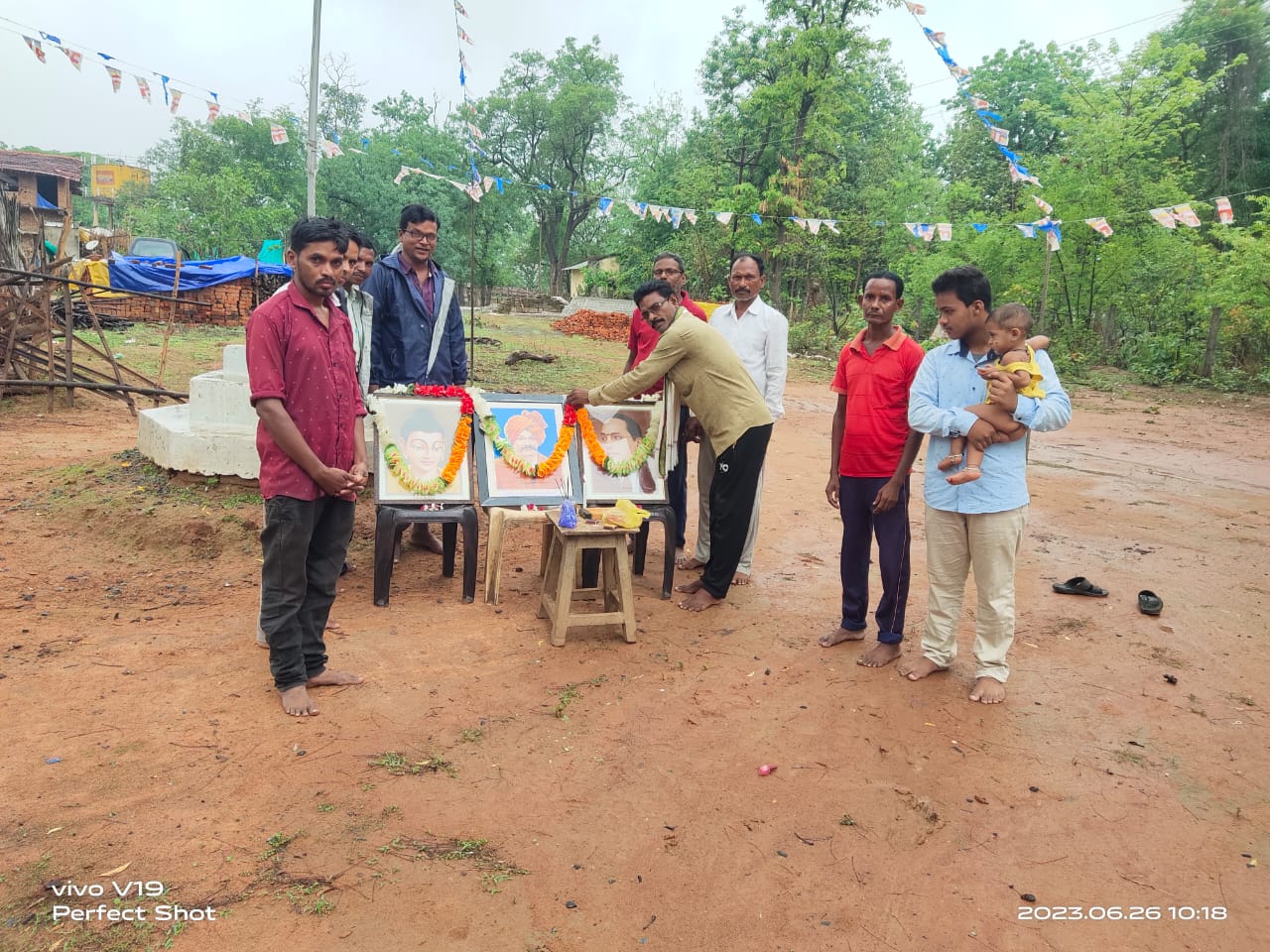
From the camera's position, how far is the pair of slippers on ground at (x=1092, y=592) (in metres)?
4.91

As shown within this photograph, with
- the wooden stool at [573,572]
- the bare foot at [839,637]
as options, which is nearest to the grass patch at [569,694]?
the wooden stool at [573,572]

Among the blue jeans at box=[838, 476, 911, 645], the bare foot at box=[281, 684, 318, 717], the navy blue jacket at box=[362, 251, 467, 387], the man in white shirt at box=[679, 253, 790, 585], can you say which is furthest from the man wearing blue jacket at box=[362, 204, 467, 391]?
the blue jeans at box=[838, 476, 911, 645]

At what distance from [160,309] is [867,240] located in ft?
68.0

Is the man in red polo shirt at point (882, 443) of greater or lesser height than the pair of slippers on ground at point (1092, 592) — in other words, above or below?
above

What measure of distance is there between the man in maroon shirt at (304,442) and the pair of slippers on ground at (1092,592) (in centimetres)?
443

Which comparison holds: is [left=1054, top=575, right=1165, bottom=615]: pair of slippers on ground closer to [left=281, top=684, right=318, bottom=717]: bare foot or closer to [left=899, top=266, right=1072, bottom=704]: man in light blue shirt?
[left=899, top=266, right=1072, bottom=704]: man in light blue shirt

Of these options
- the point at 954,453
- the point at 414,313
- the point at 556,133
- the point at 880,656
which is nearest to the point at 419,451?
the point at 414,313

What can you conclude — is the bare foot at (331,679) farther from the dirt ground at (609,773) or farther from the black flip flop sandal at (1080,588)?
the black flip flop sandal at (1080,588)

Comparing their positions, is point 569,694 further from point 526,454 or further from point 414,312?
point 414,312

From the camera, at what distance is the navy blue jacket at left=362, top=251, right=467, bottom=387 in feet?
16.1

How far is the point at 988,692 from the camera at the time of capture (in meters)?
3.74

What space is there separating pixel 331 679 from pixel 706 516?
2.68 m

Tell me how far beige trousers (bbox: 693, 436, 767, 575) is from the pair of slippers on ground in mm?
1999

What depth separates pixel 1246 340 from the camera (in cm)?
1836
